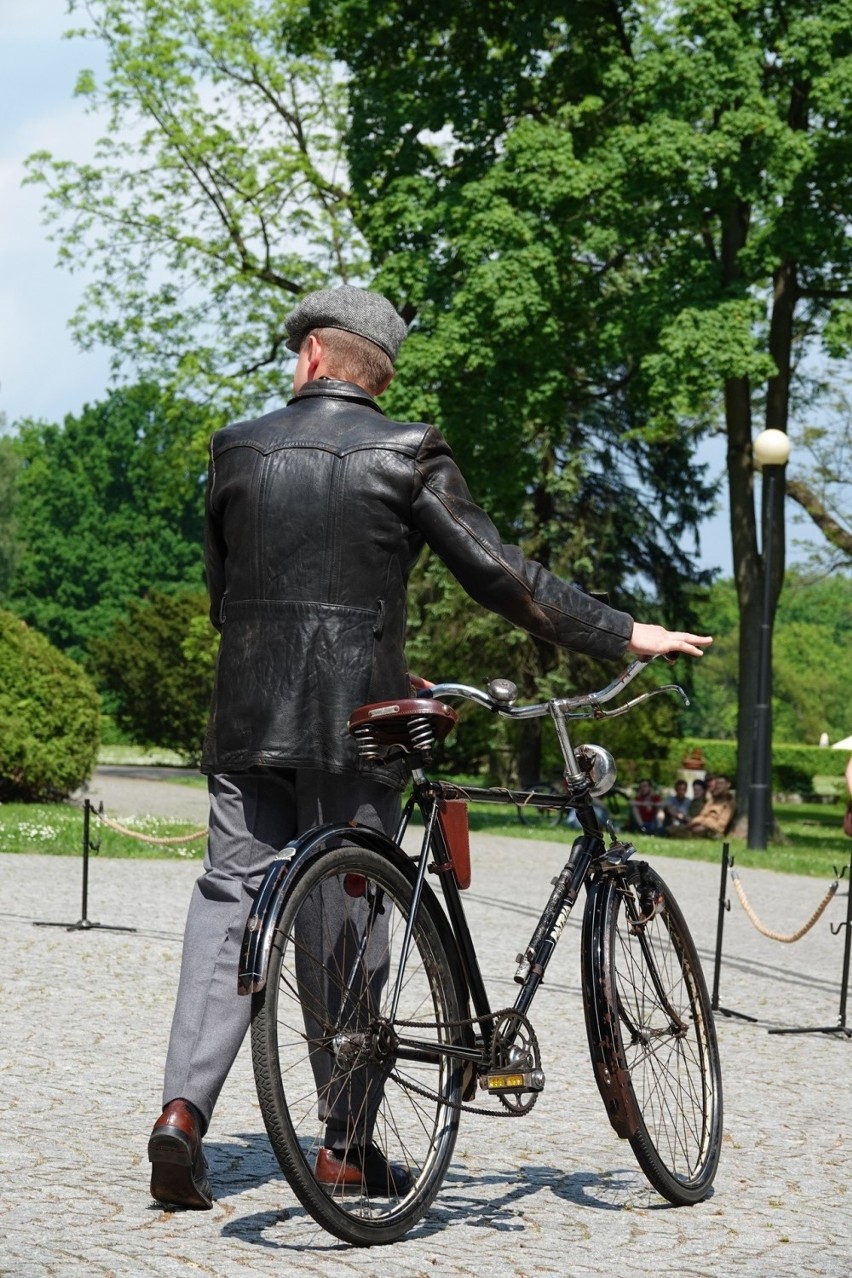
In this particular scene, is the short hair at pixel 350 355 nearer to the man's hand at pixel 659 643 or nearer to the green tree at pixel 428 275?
the man's hand at pixel 659 643

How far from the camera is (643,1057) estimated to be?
175 inches

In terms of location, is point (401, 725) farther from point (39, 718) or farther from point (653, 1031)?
point (39, 718)

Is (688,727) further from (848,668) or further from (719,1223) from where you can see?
(719,1223)

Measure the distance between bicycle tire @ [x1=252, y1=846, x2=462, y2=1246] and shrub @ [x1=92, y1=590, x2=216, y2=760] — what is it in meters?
38.1

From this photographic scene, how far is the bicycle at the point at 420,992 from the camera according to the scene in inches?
149

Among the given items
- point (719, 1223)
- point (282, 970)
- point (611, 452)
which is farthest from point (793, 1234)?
point (611, 452)

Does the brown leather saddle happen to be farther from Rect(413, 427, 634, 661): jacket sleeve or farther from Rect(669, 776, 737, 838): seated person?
Rect(669, 776, 737, 838): seated person

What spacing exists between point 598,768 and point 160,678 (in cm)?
3974

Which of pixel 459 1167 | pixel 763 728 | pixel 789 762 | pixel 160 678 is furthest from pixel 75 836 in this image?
pixel 789 762

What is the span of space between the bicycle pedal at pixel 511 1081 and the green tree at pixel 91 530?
6881cm

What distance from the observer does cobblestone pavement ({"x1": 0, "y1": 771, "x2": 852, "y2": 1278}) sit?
3.77m

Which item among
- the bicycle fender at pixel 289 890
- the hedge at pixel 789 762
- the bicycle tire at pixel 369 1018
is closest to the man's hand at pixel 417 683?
the bicycle fender at pixel 289 890

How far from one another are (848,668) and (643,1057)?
89.9 metres

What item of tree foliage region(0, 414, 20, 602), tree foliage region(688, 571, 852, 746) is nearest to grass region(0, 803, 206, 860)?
tree foliage region(0, 414, 20, 602)
